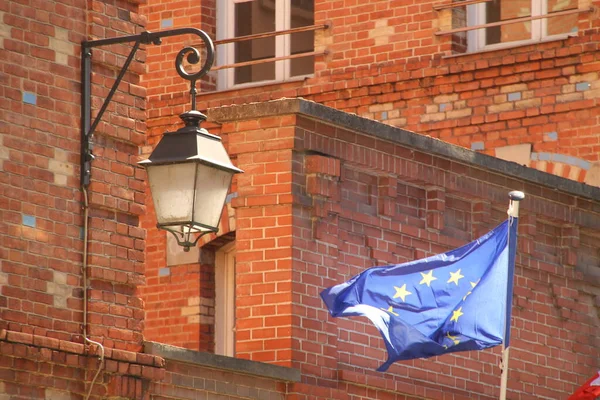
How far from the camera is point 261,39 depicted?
21.2 meters

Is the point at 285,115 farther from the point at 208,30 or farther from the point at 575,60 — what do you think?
the point at 208,30

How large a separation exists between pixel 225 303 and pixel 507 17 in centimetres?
523

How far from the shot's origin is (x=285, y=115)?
1398 cm

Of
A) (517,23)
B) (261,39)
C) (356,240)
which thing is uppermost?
(261,39)

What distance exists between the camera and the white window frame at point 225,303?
16594 millimetres

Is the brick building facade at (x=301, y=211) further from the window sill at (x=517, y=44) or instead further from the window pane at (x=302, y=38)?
the window pane at (x=302, y=38)

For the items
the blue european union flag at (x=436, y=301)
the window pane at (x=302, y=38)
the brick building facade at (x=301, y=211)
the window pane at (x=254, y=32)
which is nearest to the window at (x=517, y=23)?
the brick building facade at (x=301, y=211)

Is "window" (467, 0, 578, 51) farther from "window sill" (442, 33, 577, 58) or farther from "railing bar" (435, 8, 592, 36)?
"railing bar" (435, 8, 592, 36)

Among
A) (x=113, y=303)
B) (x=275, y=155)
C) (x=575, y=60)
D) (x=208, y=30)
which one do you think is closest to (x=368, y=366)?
(x=275, y=155)

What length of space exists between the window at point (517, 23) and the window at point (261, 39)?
2057 mm

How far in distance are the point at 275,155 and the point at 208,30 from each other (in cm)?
738

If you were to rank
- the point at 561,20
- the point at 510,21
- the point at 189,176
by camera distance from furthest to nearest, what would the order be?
the point at 510,21
the point at 561,20
the point at 189,176

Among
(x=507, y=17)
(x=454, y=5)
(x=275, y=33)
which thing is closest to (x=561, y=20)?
(x=507, y=17)

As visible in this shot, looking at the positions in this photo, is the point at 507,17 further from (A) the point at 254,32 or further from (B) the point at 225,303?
(B) the point at 225,303
